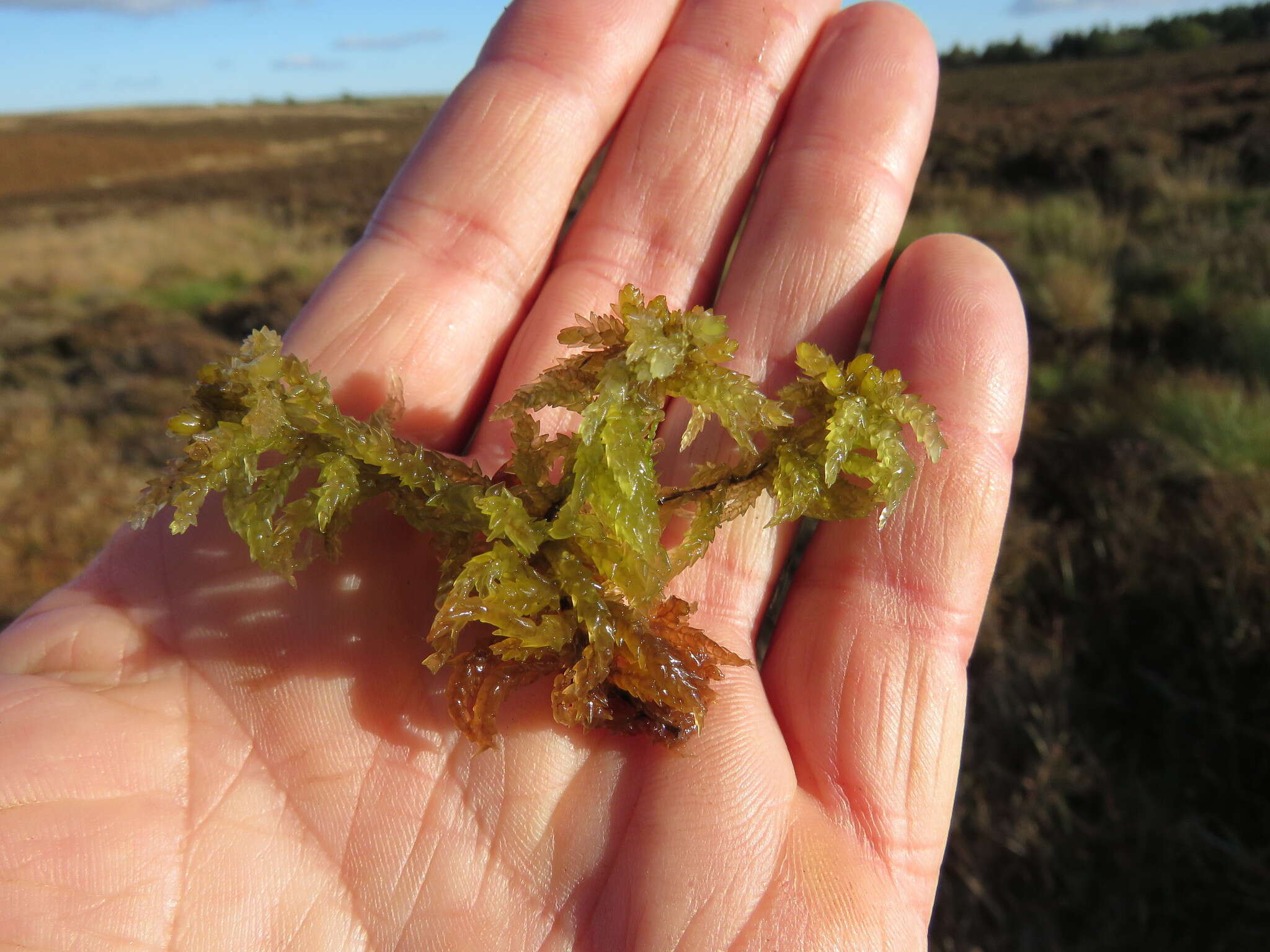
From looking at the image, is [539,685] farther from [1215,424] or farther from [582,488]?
[1215,424]

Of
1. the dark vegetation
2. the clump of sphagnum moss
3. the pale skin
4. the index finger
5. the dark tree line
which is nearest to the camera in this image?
the pale skin

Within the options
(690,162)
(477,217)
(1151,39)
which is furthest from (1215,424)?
(1151,39)

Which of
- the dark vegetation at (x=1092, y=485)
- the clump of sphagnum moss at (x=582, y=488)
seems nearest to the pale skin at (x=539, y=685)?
the clump of sphagnum moss at (x=582, y=488)

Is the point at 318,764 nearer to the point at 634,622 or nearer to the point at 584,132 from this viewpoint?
the point at 634,622

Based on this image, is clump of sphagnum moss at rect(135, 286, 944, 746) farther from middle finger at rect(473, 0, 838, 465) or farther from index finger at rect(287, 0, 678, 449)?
middle finger at rect(473, 0, 838, 465)

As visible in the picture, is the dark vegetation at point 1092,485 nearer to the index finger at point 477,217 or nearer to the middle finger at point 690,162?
the middle finger at point 690,162

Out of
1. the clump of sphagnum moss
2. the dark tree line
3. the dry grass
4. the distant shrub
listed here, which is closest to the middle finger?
the clump of sphagnum moss

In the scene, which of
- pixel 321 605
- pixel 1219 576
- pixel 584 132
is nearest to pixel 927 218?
pixel 1219 576
